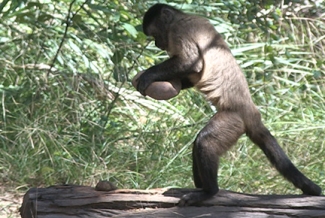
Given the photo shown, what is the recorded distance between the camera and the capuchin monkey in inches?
173

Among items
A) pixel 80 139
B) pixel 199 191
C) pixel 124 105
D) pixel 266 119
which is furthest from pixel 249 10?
pixel 199 191

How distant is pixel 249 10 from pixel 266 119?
1.10m

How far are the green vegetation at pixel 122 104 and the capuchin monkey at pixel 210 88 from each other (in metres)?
1.16

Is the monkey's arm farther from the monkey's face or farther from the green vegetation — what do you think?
the green vegetation

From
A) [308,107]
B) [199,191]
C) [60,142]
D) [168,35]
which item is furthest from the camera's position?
[308,107]

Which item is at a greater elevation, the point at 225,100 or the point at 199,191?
the point at 225,100

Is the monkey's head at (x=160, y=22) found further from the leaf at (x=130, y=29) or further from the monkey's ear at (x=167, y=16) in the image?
the leaf at (x=130, y=29)

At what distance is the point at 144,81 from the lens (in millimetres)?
4668

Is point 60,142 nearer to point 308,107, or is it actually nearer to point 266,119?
point 266,119

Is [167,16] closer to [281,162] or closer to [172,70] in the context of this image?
[172,70]

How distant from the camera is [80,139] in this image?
20.3ft

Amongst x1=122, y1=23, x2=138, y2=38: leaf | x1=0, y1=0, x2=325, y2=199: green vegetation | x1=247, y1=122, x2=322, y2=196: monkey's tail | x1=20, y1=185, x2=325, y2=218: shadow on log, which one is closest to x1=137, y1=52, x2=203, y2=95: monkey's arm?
x1=247, y1=122, x2=322, y2=196: monkey's tail

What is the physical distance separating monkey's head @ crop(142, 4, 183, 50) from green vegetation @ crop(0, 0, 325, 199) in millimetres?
1260

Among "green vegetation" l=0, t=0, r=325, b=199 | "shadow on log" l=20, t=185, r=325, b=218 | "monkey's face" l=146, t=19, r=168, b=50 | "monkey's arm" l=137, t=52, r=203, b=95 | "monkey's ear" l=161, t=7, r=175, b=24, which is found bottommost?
"green vegetation" l=0, t=0, r=325, b=199
